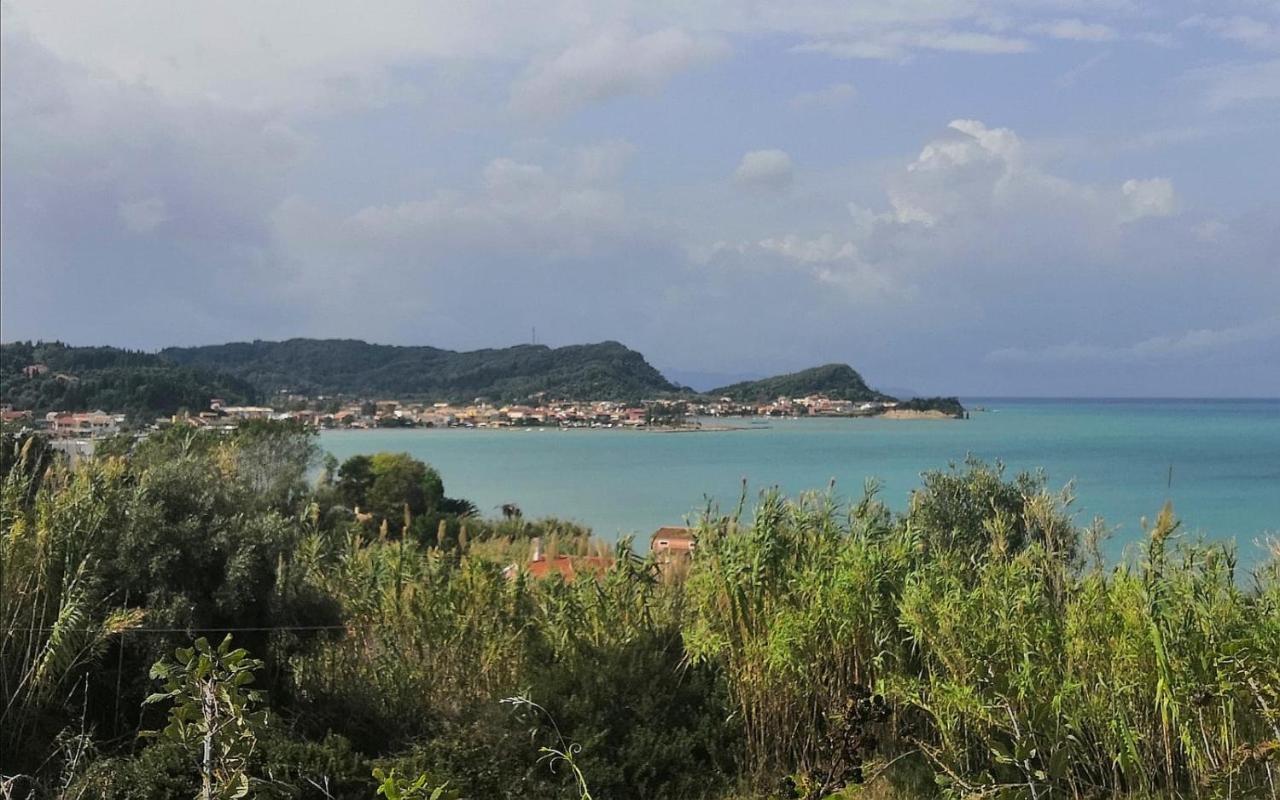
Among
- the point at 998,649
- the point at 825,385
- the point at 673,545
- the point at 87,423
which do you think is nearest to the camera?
the point at 998,649

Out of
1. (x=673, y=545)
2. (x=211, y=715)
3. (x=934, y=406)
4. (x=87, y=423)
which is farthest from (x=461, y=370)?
(x=211, y=715)

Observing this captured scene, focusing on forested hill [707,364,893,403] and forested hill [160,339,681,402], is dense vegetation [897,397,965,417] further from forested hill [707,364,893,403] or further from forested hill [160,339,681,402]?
forested hill [160,339,681,402]

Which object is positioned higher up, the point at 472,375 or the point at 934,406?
the point at 472,375

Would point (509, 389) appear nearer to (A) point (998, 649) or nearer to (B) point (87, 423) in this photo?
(B) point (87, 423)

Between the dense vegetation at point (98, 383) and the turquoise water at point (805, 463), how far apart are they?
27.2ft

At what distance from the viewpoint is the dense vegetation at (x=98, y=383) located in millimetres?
29078

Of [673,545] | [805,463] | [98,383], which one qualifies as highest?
[98,383]

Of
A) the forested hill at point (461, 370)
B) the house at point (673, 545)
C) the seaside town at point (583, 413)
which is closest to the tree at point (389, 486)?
the house at point (673, 545)

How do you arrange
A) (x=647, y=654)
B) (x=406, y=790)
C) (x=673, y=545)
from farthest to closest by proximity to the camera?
(x=673, y=545)
(x=647, y=654)
(x=406, y=790)

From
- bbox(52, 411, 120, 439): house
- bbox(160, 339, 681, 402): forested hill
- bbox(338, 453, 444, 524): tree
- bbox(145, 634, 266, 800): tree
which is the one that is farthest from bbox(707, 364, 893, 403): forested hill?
bbox(145, 634, 266, 800): tree

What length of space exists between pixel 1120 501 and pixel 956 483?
1631 centimetres

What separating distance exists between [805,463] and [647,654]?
3576cm

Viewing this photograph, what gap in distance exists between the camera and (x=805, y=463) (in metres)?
39.4

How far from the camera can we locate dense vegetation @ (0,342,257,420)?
29078 mm
